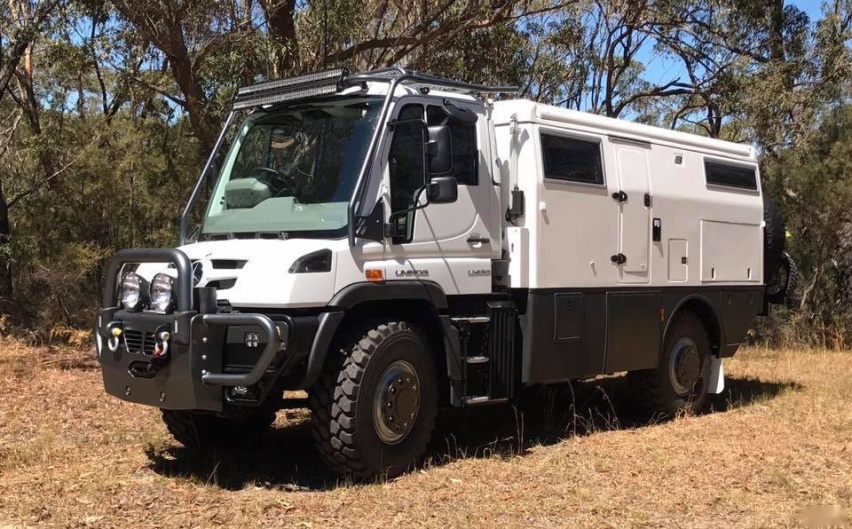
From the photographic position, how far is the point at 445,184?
612cm

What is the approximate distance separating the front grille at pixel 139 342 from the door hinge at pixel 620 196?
423 centimetres

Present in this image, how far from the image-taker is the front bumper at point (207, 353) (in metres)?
5.42

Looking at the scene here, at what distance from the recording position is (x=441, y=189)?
612cm

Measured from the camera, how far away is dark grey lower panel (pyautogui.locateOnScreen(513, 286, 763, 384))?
709cm

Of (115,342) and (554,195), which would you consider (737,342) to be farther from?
(115,342)

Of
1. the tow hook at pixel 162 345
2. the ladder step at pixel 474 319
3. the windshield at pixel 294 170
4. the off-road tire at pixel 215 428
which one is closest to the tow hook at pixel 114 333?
the tow hook at pixel 162 345

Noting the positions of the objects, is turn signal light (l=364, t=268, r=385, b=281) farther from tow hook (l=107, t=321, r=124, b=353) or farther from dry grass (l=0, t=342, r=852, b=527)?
tow hook (l=107, t=321, r=124, b=353)

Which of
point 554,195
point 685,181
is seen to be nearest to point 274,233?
point 554,195

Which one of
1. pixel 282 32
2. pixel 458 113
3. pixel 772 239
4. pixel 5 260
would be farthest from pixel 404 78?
pixel 5 260

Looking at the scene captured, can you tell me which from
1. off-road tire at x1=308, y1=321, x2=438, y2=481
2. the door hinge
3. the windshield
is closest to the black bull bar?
off-road tire at x1=308, y1=321, x2=438, y2=481

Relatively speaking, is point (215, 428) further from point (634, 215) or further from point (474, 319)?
point (634, 215)

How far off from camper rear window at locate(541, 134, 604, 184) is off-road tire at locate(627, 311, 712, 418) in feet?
6.58

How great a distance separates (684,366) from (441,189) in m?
4.06

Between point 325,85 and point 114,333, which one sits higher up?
point 325,85
